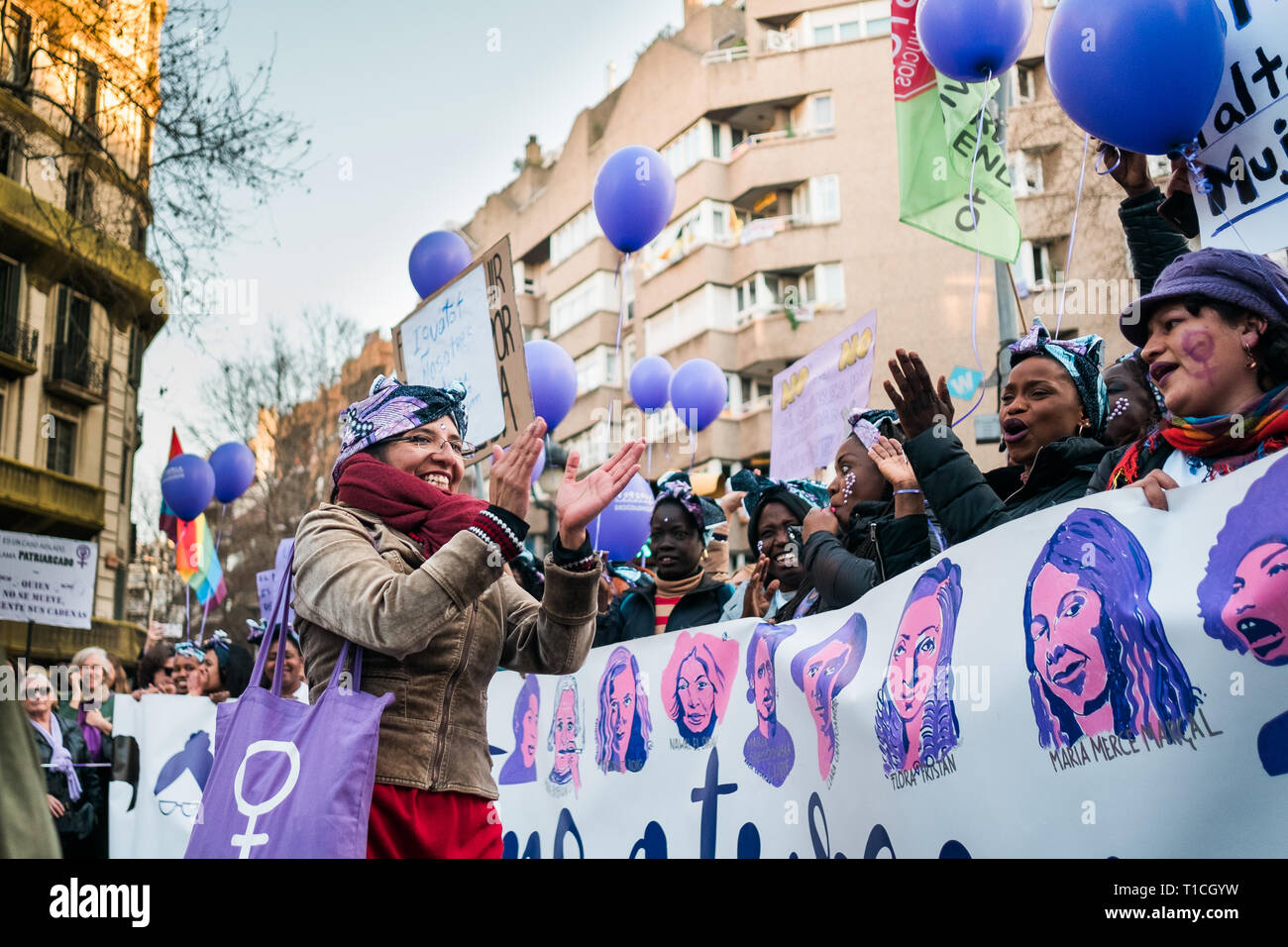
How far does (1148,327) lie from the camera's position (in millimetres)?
2824

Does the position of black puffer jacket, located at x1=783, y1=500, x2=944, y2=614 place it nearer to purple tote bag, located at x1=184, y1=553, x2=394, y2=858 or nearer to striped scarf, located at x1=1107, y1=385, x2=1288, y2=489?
striped scarf, located at x1=1107, y1=385, x2=1288, y2=489

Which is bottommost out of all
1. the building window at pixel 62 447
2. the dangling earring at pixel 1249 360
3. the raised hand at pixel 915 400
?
the dangling earring at pixel 1249 360

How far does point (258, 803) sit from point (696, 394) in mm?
8273

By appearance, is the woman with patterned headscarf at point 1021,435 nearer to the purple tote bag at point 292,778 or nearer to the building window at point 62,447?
the purple tote bag at point 292,778

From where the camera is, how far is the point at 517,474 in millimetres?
2822

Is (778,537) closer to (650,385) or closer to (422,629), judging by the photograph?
(422,629)

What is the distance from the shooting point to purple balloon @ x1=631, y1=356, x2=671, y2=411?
37.8ft

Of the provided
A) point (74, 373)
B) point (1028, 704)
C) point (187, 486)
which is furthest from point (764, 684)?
point (74, 373)

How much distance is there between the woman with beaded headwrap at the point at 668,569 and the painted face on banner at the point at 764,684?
57.3 inches

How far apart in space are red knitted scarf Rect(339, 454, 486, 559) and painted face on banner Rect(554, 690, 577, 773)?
2.30 metres

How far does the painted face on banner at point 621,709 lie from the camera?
4680 millimetres

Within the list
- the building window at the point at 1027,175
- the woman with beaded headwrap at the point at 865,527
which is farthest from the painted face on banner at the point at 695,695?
the building window at the point at 1027,175
